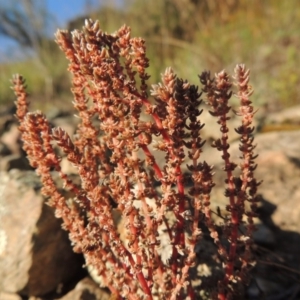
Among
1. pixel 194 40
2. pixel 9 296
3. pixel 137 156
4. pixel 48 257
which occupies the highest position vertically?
pixel 194 40

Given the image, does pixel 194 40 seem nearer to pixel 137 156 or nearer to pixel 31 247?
pixel 31 247

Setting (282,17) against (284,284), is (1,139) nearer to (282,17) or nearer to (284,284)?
(284,284)

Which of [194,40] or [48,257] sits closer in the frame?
[48,257]

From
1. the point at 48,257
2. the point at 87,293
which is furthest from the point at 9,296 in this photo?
the point at 87,293

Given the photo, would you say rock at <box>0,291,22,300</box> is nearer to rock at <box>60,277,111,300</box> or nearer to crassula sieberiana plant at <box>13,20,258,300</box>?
rock at <box>60,277,111,300</box>

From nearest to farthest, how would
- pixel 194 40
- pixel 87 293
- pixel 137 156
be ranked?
pixel 137 156 < pixel 87 293 < pixel 194 40

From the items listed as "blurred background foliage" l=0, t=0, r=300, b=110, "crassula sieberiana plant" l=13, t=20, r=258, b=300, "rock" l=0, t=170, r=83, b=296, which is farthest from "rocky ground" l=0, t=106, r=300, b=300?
"blurred background foliage" l=0, t=0, r=300, b=110
